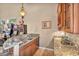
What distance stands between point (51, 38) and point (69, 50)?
232 millimetres

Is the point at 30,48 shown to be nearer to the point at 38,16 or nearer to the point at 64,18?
the point at 38,16

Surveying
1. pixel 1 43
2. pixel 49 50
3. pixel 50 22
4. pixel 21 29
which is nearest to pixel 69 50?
pixel 49 50

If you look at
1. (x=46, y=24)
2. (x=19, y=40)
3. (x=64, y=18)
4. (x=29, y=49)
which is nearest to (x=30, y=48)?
(x=29, y=49)

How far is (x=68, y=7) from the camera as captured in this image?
2270 mm

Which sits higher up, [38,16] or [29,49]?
[38,16]

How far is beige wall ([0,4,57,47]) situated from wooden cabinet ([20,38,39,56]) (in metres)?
0.06

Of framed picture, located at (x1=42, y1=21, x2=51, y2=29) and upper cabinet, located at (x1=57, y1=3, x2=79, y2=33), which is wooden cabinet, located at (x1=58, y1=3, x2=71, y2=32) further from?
framed picture, located at (x1=42, y1=21, x2=51, y2=29)

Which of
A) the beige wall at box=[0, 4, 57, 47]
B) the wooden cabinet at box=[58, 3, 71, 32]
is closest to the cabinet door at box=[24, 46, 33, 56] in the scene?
the beige wall at box=[0, 4, 57, 47]

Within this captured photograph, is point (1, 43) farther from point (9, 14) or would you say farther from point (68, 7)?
point (68, 7)

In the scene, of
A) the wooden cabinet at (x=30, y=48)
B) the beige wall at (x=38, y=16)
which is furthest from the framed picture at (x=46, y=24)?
the wooden cabinet at (x=30, y=48)

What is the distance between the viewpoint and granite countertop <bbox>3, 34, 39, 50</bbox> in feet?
7.48

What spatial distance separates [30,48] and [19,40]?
5.8 inches

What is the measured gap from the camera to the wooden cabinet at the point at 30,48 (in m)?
2.26

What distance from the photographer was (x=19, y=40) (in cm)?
229
